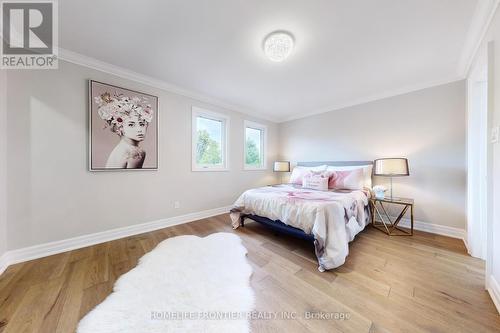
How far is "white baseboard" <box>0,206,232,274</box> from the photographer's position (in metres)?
1.82

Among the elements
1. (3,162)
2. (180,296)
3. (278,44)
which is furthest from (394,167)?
(3,162)

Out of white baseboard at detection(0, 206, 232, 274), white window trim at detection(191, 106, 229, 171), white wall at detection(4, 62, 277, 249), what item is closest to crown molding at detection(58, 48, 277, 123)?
white wall at detection(4, 62, 277, 249)

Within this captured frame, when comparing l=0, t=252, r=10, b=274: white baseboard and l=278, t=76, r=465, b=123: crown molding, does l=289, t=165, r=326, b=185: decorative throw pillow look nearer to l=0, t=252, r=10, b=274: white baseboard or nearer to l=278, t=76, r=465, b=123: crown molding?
l=278, t=76, r=465, b=123: crown molding

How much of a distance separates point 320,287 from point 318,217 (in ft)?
2.04

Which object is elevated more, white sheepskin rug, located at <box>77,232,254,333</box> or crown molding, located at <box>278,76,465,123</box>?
crown molding, located at <box>278,76,465,123</box>

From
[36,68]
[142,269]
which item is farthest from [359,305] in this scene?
[36,68]

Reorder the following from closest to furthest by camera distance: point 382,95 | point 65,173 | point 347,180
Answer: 1. point 65,173
2. point 347,180
3. point 382,95

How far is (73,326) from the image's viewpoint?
111 centimetres

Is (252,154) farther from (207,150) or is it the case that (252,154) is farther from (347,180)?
(347,180)

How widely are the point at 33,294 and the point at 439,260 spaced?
3.83m

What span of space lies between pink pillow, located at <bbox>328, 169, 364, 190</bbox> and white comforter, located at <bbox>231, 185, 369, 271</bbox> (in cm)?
27

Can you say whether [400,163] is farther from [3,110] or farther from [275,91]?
[3,110]

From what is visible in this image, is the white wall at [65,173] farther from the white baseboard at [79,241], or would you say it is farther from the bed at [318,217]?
the bed at [318,217]

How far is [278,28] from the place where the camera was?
5.66 ft
